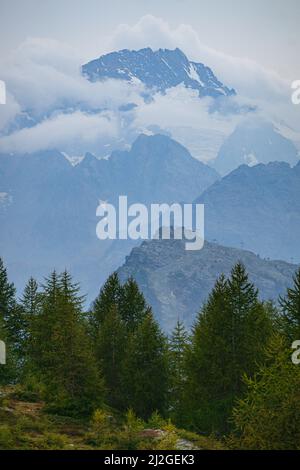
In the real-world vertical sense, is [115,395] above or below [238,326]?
→ below

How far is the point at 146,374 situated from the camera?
39375 millimetres

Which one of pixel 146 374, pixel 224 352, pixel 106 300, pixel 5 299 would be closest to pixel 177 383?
pixel 146 374

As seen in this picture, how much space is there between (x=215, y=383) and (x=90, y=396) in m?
10.1

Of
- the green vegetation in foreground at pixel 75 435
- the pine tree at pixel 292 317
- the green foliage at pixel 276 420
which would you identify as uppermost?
the pine tree at pixel 292 317

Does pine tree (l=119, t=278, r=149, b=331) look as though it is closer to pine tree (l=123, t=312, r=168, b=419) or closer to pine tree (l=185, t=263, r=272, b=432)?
pine tree (l=123, t=312, r=168, b=419)

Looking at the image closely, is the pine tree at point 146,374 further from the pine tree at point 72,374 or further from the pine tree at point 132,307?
the pine tree at point 132,307

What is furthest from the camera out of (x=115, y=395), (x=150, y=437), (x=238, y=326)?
(x=115, y=395)

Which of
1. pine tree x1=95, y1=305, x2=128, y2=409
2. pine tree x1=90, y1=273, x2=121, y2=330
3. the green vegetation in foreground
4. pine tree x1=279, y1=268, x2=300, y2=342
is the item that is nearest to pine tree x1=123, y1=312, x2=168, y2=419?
pine tree x1=95, y1=305, x2=128, y2=409

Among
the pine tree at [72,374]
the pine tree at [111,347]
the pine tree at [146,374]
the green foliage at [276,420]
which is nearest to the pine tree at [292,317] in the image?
the pine tree at [146,374]

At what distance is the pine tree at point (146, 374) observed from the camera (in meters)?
39.3

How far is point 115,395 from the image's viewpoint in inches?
1662

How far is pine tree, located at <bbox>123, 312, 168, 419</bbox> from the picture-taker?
39281 mm

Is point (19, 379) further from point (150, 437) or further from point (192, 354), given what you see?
point (150, 437)
